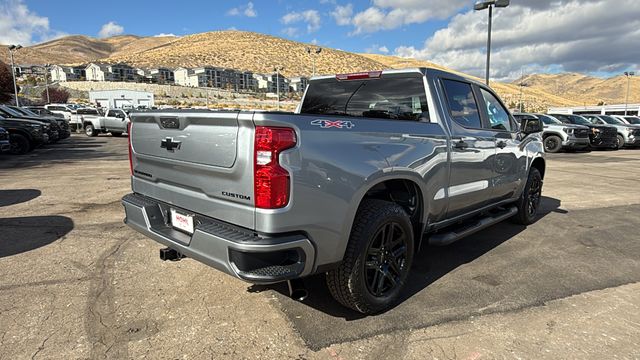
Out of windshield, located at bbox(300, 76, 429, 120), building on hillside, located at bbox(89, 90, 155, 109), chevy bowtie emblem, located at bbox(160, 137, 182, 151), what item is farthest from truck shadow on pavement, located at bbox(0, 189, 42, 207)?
building on hillside, located at bbox(89, 90, 155, 109)

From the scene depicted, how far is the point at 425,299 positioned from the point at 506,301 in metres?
0.69

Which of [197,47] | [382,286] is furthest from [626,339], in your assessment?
[197,47]

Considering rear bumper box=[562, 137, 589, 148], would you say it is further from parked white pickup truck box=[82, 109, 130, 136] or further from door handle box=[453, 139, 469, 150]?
parked white pickup truck box=[82, 109, 130, 136]

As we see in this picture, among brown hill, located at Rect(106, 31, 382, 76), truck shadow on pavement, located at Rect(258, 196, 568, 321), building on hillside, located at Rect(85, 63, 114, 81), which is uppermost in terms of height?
brown hill, located at Rect(106, 31, 382, 76)

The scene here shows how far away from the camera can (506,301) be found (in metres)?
3.56

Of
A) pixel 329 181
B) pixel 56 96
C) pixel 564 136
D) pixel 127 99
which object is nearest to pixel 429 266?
pixel 329 181

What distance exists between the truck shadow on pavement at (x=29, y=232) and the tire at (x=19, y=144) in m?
10.8

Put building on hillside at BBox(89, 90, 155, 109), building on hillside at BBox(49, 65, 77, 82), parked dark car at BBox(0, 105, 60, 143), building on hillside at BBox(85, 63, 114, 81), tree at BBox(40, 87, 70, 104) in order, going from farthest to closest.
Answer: building on hillside at BBox(49, 65, 77, 82)
building on hillside at BBox(85, 63, 114, 81)
tree at BBox(40, 87, 70, 104)
building on hillside at BBox(89, 90, 155, 109)
parked dark car at BBox(0, 105, 60, 143)

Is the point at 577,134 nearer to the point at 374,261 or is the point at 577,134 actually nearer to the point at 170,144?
the point at 374,261

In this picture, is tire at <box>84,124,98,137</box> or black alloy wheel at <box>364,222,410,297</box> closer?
black alloy wheel at <box>364,222,410,297</box>

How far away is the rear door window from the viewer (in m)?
4.16

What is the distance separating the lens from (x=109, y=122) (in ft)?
83.8

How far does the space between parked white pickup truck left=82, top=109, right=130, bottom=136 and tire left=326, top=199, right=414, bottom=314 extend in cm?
2519

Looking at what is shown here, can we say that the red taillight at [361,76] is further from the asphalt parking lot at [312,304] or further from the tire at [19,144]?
the tire at [19,144]
